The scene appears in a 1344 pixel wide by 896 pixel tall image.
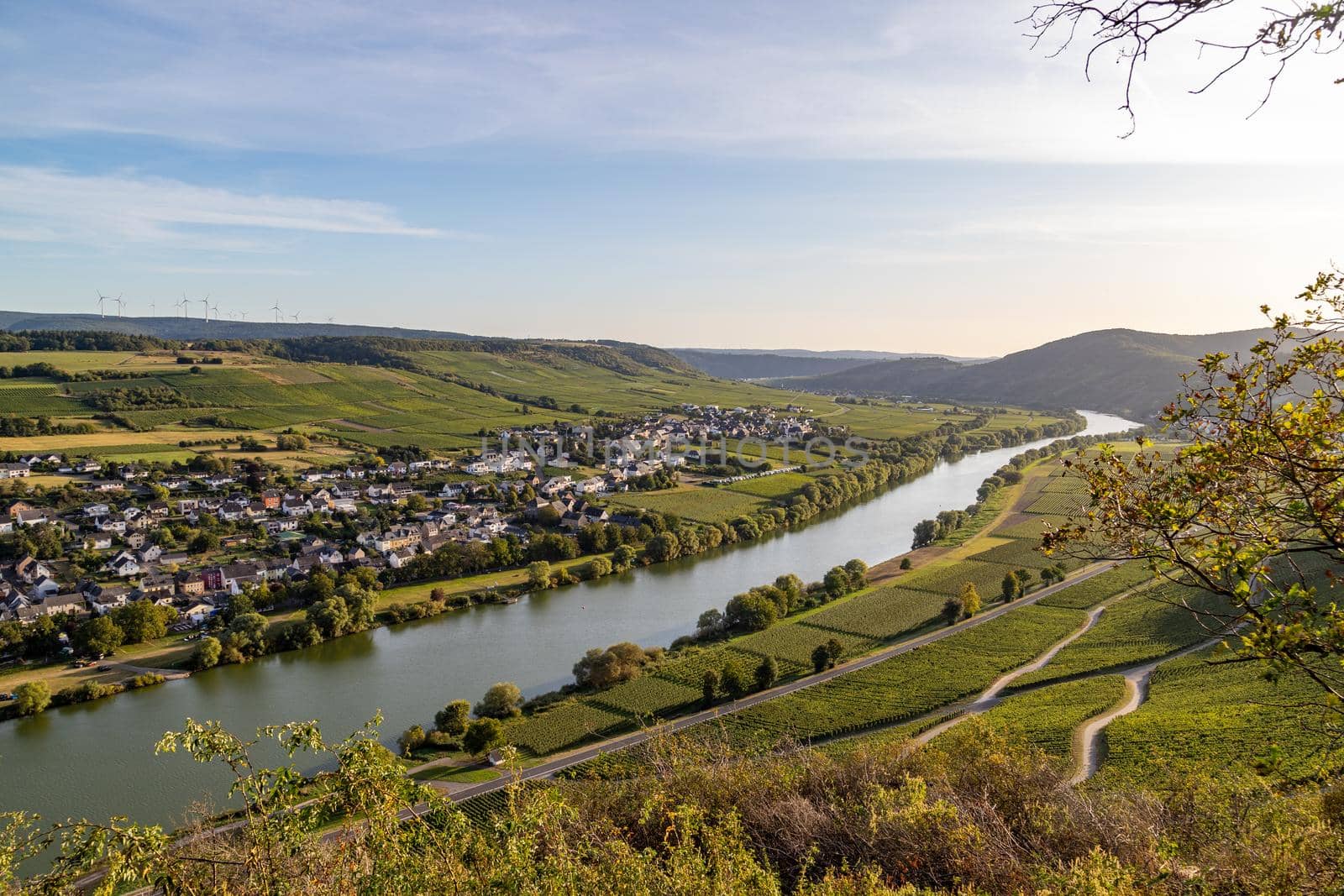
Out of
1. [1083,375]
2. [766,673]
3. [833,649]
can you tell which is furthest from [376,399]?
[1083,375]

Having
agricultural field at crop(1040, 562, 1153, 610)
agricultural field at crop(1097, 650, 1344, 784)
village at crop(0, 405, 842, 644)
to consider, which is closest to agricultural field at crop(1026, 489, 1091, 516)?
agricultural field at crop(1040, 562, 1153, 610)

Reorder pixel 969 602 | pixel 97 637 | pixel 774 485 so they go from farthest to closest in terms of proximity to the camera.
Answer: pixel 774 485
pixel 969 602
pixel 97 637

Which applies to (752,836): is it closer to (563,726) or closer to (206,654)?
(563,726)

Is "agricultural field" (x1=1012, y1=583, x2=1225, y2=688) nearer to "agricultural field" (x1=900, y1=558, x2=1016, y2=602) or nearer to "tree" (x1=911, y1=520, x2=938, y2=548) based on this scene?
"agricultural field" (x1=900, y1=558, x2=1016, y2=602)

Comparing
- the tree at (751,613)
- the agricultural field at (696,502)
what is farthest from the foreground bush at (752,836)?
the agricultural field at (696,502)

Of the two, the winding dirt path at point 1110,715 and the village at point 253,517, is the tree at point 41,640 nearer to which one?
the village at point 253,517

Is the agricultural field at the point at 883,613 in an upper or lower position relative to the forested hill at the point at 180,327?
lower

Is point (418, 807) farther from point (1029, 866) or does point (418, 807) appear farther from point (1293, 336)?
point (1293, 336)
